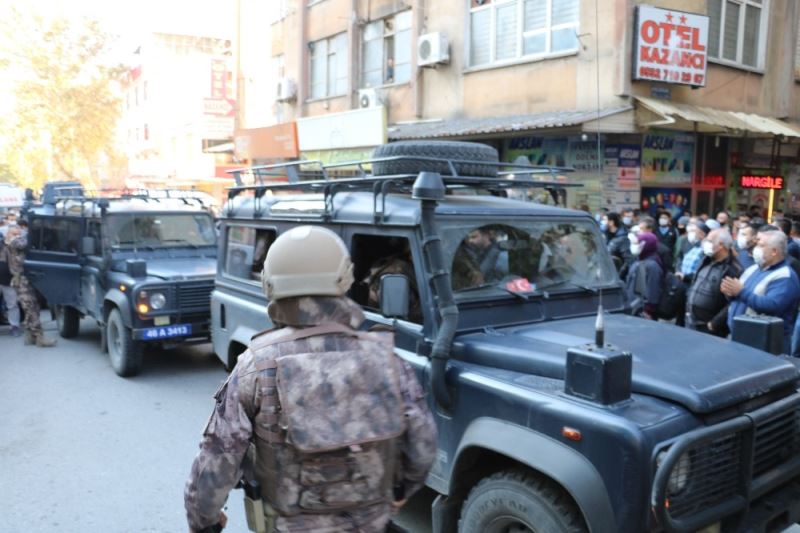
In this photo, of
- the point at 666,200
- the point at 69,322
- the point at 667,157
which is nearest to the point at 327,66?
the point at 667,157

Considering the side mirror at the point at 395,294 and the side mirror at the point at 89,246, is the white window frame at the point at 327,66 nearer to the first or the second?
the side mirror at the point at 89,246

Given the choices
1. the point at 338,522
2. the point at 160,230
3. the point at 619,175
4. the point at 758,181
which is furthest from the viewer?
the point at 758,181

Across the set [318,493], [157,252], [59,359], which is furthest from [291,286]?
[59,359]

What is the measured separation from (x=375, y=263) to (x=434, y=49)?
11.9 meters

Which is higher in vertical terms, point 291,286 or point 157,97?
point 157,97

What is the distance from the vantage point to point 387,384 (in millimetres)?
2086

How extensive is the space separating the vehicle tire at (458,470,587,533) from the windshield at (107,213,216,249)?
644 centimetres

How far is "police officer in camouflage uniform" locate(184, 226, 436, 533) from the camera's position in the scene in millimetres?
1961

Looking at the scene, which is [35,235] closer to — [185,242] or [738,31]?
[185,242]

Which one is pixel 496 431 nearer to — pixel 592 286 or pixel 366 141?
pixel 592 286

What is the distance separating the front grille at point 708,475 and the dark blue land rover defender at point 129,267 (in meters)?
6.01

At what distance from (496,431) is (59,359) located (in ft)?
23.7

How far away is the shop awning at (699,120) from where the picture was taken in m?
10.8

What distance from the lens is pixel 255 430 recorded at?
2.02 m
